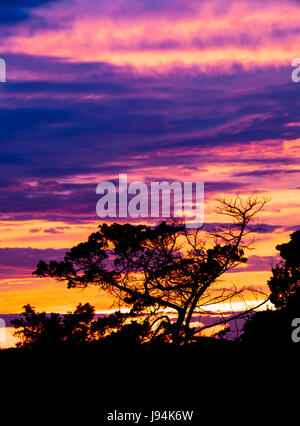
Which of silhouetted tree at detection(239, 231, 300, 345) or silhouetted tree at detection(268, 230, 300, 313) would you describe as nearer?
silhouetted tree at detection(239, 231, 300, 345)

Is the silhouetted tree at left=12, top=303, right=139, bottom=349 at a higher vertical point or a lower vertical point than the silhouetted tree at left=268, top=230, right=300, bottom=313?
lower

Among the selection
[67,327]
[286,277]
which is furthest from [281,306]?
[67,327]

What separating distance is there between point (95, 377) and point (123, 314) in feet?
26.2

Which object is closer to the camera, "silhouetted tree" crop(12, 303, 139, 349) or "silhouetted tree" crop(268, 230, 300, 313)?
"silhouetted tree" crop(12, 303, 139, 349)

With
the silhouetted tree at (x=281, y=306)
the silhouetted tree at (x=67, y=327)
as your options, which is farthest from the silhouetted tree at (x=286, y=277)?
the silhouetted tree at (x=67, y=327)

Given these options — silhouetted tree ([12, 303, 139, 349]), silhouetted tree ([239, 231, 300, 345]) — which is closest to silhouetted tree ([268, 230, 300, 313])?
silhouetted tree ([239, 231, 300, 345])

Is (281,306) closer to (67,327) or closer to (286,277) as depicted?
(286,277)

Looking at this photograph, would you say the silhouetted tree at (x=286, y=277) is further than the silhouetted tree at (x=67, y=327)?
Yes

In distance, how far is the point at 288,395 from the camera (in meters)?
19.5

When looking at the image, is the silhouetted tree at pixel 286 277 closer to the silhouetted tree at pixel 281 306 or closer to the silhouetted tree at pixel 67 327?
the silhouetted tree at pixel 281 306

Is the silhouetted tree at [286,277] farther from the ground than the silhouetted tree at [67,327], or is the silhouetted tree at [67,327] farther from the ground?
the silhouetted tree at [286,277]

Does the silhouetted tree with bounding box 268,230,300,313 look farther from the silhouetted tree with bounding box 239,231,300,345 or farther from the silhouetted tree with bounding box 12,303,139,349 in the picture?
the silhouetted tree with bounding box 12,303,139,349
